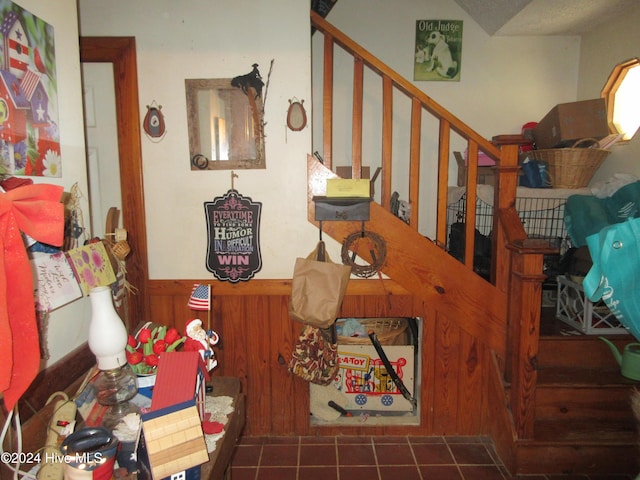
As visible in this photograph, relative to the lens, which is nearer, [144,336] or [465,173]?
[144,336]

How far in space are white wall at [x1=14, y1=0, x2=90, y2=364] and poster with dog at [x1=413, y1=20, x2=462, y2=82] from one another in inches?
96.0

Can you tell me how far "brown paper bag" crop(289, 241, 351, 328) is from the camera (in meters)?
2.01

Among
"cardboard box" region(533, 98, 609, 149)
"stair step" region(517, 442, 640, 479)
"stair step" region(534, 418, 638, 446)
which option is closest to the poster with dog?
"cardboard box" region(533, 98, 609, 149)

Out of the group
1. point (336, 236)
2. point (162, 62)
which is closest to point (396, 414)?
point (336, 236)

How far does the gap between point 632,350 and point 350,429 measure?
1.56 meters

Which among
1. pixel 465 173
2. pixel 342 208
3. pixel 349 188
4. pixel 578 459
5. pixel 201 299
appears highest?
pixel 465 173

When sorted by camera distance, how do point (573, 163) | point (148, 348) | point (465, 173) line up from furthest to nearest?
point (465, 173)
point (573, 163)
point (148, 348)

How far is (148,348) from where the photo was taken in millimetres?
1264

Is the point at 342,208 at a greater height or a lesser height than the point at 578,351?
greater

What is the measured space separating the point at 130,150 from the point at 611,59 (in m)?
3.24

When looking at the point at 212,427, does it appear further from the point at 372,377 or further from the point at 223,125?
the point at 223,125

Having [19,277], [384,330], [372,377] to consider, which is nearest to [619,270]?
[384,330]

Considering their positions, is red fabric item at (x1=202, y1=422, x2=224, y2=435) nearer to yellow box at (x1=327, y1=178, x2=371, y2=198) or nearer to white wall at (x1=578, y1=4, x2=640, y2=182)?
yellow box at (x1=327, y1=178, x2=371, y2=198)
